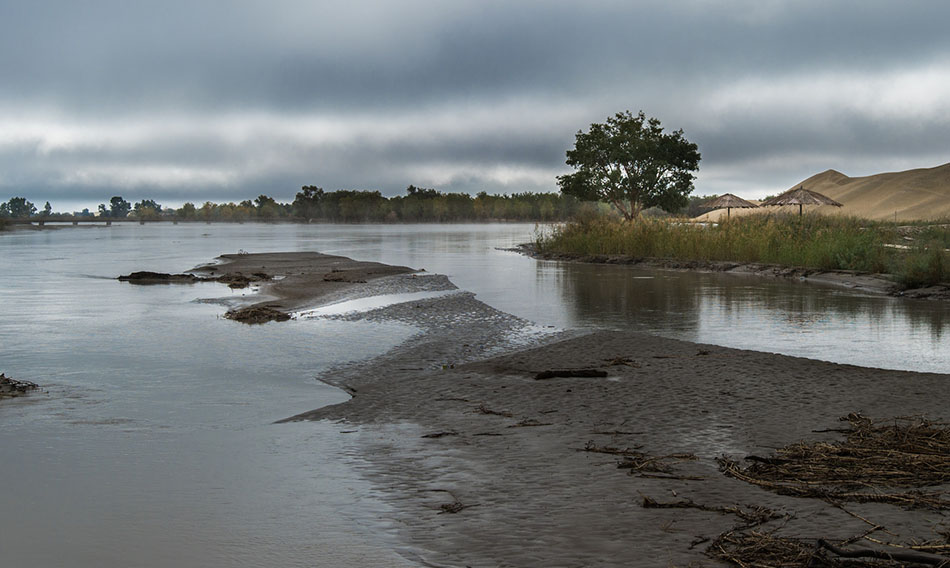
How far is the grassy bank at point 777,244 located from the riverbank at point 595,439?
1543 cm

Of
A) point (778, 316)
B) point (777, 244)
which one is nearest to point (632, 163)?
point (777, 244)

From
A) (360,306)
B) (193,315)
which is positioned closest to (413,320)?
(360,306)

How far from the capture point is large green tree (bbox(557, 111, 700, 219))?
2405 inches

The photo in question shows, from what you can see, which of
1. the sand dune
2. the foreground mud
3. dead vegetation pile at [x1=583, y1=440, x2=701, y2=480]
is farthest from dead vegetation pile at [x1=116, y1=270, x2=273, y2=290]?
the sand dune

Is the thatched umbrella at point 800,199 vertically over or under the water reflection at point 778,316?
over

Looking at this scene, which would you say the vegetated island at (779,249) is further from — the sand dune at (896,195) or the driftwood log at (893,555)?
the sand dune at (896,195)

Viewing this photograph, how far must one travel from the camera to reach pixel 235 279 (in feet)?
98.9

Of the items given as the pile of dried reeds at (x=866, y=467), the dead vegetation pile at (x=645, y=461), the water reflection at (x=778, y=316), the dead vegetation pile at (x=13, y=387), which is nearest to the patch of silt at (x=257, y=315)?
the water reflection at (x=778, y=316)

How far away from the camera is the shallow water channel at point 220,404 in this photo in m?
5.70

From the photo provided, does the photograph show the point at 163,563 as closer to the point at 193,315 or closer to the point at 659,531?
the point at 659,531

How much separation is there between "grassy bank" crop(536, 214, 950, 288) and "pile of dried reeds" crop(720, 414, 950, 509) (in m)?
18.4

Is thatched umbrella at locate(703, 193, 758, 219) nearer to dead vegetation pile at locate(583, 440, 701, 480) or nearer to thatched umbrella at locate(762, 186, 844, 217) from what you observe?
thatched umbrella at locate(762, 186, 844, 217)

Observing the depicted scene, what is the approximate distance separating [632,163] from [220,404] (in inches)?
2168

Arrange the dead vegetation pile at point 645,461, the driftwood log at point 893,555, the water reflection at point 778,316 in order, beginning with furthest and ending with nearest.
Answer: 1. the water reflection at point 778,316
2. the dead vegetation pile at point 645,461
3. the driftwood log at point 893,555
